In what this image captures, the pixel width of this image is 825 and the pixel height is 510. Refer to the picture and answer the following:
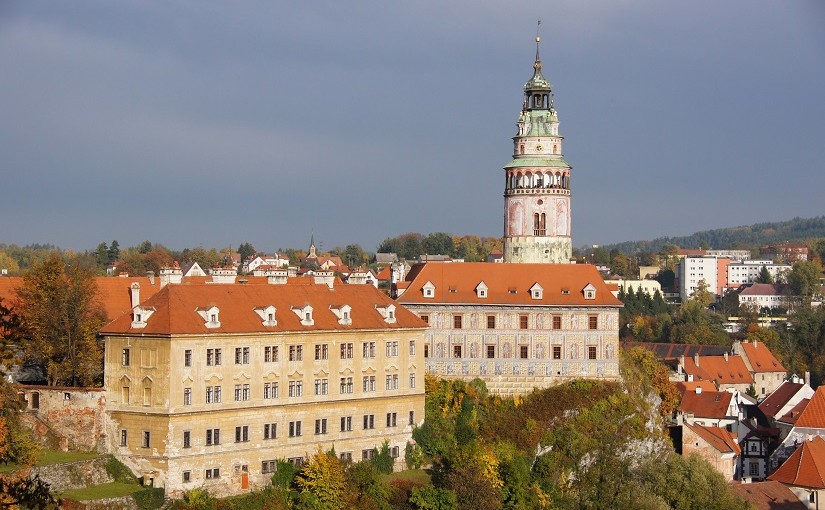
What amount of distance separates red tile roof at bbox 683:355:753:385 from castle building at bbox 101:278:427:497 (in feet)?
176

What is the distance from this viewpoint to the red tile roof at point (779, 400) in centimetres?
9706

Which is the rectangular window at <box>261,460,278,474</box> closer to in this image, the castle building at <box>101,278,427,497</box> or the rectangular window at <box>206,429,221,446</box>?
the castle building at <box>101,278,427,497</box>

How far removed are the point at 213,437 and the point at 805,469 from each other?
34249mm

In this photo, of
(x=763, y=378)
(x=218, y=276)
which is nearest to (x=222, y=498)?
(x=218, y=276)

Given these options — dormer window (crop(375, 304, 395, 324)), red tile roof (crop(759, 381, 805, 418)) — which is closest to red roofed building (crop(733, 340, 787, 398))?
red tile roof (crop(759, 381, 805, 418))

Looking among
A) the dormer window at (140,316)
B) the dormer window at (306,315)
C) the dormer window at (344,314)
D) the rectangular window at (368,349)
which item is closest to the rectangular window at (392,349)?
the rectangular window at (368,349)

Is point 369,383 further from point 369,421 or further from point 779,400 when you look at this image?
point 779,400

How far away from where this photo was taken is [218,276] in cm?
7050

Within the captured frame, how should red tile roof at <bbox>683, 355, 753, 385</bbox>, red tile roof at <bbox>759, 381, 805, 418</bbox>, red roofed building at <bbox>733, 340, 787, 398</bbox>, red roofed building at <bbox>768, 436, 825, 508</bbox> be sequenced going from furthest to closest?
1. red roofed building at <bbox>733, 340, 787, 398</bbox>
2. red tile roof at <bbox>683, 355, 753, 385</bbox>
3. red tile roof at <bbox>759, 381, 805, 418</bbox>
4. red roofed building at <bbox>768, 436, 825, 508</bbox>

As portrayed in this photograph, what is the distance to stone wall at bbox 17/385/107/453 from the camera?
2320 inches

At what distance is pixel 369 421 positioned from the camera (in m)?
64.7

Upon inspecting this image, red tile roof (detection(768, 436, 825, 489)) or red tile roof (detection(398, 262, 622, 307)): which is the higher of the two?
red tile roof (detection(398, 262, 622, 307))

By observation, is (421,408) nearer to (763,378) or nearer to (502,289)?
(502,289)

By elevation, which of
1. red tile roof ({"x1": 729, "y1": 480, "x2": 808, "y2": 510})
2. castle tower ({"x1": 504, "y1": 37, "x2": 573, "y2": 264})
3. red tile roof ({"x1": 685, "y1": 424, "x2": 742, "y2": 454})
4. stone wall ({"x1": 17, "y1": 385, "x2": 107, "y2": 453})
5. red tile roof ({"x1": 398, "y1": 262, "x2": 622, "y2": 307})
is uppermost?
castle tower ({"x1": 504, "y1": 37, "x2": 573, "y2": 264})
